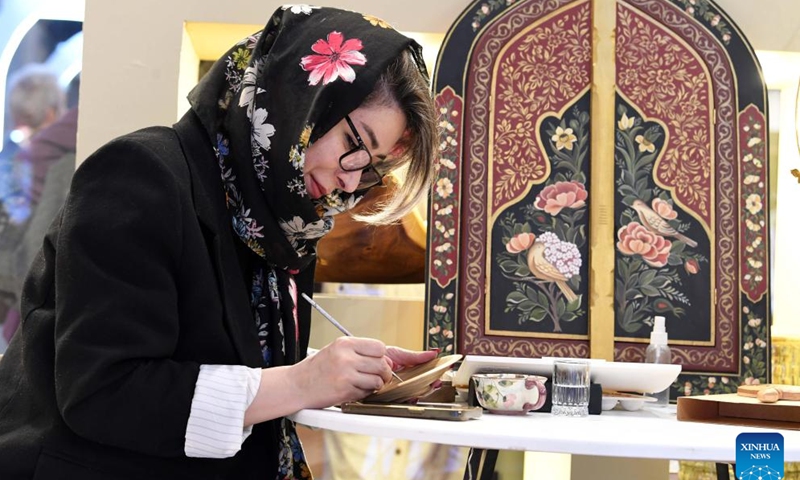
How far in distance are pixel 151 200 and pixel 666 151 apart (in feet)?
7.18

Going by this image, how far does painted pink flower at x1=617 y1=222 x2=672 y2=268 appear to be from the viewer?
3066 millimetres

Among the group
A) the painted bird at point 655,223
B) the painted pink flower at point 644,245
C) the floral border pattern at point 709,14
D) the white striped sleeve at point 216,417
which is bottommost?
the white striped sleeve at point 216,417

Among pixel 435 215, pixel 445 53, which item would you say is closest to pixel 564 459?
pixel 435 215

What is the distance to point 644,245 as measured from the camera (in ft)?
10.1

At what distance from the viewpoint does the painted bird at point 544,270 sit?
3.05 m

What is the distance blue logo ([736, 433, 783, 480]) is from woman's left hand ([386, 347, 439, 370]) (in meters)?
0.89

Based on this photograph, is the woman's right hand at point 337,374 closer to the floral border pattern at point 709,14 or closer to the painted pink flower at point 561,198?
→ the painted pink flower at point 561,198

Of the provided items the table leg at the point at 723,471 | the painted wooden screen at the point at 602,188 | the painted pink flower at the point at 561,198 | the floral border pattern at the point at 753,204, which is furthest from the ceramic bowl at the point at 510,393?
the floral border pattern at the point at 753,204

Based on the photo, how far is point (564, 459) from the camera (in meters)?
3.03

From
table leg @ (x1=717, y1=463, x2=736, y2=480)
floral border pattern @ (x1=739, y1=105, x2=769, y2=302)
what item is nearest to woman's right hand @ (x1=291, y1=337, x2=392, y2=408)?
table leg @ (x1=717, y1=463, x2=736, y2=480)

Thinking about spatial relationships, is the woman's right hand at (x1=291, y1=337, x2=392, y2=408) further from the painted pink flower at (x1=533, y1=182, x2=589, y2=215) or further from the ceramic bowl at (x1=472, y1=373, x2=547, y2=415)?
the painted pink flower at (x1=533, y1=182, x2=589, y2=215)

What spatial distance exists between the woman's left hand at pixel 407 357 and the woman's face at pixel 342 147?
0.99 ft

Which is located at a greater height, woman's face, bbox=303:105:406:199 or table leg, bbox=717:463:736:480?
woman's face, bbox=303:105:406:199

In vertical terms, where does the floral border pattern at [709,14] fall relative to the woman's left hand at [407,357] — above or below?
above
